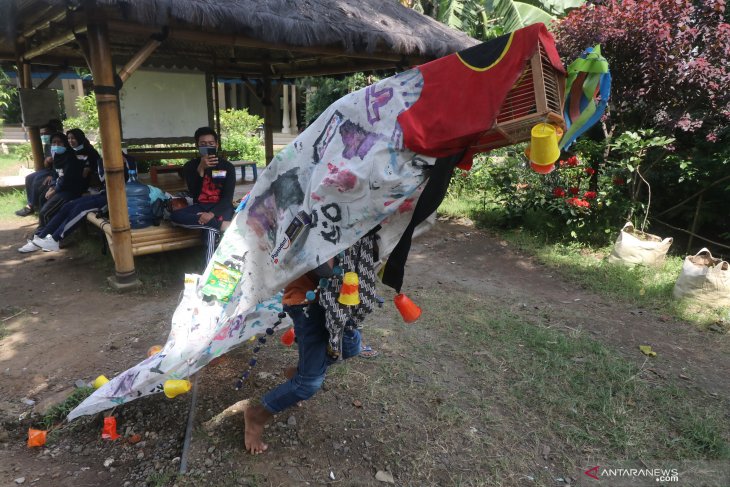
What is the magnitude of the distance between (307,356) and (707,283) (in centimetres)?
388

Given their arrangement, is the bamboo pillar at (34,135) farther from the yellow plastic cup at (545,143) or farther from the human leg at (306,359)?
the yellow plastic cup at (545,143)

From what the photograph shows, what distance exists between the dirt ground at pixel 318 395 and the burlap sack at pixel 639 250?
81 centimetres

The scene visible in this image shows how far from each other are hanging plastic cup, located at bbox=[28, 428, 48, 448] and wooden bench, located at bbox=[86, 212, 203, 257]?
94.3 inches

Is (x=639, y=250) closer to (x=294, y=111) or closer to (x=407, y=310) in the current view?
(x=407, y=310)

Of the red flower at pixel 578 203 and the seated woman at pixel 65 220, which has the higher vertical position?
the red flower at pixel 578 203

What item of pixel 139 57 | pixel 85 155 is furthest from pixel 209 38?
pixel 85 155

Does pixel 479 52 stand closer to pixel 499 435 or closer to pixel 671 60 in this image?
pixel 499 435

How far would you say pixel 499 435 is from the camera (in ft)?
8.38

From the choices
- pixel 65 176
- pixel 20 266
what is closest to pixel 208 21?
pixel 65 176

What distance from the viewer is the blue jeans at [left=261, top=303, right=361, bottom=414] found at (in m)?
2.14

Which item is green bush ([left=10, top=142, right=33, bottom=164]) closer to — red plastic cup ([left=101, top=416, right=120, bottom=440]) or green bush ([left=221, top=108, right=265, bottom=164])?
green bush ([left=221, top=108, right=265, bottom=164])

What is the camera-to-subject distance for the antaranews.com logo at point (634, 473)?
230 centimetres

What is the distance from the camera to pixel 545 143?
149 cm

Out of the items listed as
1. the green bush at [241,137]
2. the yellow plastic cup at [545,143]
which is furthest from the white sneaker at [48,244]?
the green bush at [241,137]
